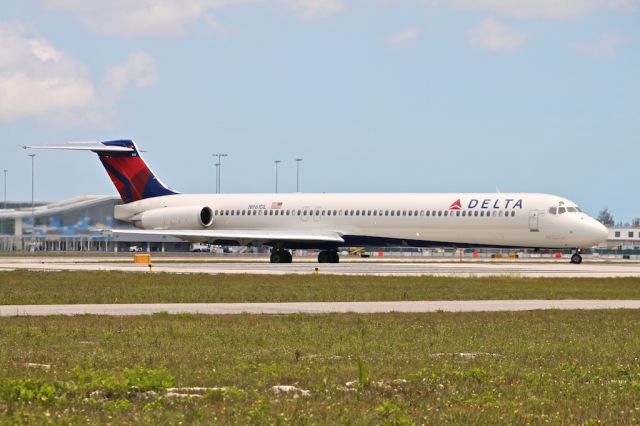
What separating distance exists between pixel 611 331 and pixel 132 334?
8.99 metres

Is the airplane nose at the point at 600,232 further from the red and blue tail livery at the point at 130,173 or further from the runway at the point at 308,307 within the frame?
the runway at the point at 308,307

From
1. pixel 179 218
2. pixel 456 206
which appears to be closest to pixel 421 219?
pixel 456 206

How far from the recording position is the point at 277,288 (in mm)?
37125

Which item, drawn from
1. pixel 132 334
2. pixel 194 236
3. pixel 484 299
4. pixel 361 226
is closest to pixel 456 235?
pixel 361 226

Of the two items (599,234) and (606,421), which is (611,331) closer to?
(606,421)

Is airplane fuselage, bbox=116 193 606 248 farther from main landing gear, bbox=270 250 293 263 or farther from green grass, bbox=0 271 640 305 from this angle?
green grass, bbox=0 271 640 305

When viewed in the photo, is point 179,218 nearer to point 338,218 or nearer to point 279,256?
point 279,256

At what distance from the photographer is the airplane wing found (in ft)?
219

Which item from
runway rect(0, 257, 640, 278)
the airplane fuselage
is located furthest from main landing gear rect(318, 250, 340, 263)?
runway rect(0, 257, 640, 278)

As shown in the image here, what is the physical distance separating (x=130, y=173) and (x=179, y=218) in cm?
542

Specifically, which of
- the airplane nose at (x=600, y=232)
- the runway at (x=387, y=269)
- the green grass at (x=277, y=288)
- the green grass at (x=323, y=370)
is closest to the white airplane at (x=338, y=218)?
the airplane nose at (x=600, y=232)

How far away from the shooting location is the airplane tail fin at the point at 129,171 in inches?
2891

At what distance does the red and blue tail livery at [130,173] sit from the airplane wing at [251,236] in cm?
499

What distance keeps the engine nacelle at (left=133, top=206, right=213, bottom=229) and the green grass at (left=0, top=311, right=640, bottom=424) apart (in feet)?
152
